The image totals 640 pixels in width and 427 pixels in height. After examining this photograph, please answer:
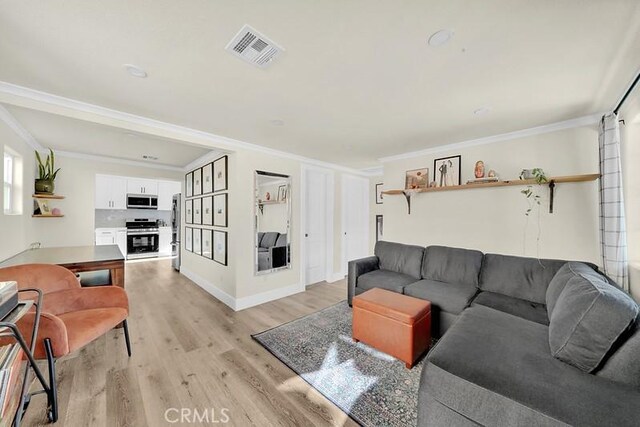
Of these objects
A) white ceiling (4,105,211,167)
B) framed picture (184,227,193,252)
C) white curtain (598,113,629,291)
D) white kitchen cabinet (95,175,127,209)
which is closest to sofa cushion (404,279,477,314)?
white curtain (598,113,629,291)

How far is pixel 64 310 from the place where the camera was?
2.04m

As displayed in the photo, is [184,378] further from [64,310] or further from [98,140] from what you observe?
[98,140]

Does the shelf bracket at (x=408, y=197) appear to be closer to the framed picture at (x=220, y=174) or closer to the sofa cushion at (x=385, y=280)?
the sofa cushion at (x=385, y=280)

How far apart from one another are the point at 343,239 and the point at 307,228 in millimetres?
1036

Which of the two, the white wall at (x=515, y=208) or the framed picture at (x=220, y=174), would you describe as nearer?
the white wall at (x=515, y=208)

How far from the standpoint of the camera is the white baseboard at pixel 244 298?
11.1ft

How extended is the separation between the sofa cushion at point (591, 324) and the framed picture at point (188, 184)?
17.8 ft

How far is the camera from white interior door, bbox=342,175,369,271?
515cm

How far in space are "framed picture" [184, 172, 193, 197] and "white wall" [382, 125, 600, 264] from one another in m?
4.09

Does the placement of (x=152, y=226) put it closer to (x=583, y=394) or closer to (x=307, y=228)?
(x=307, y=228)

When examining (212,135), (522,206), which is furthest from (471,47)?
(212,135)

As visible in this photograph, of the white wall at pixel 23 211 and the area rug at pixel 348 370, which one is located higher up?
the white wall at pixel 23 211

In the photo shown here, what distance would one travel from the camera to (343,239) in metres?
5.12

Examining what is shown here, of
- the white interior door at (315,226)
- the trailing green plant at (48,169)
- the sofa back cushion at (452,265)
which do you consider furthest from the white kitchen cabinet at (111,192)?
the sofa back cushion at (452,265)
